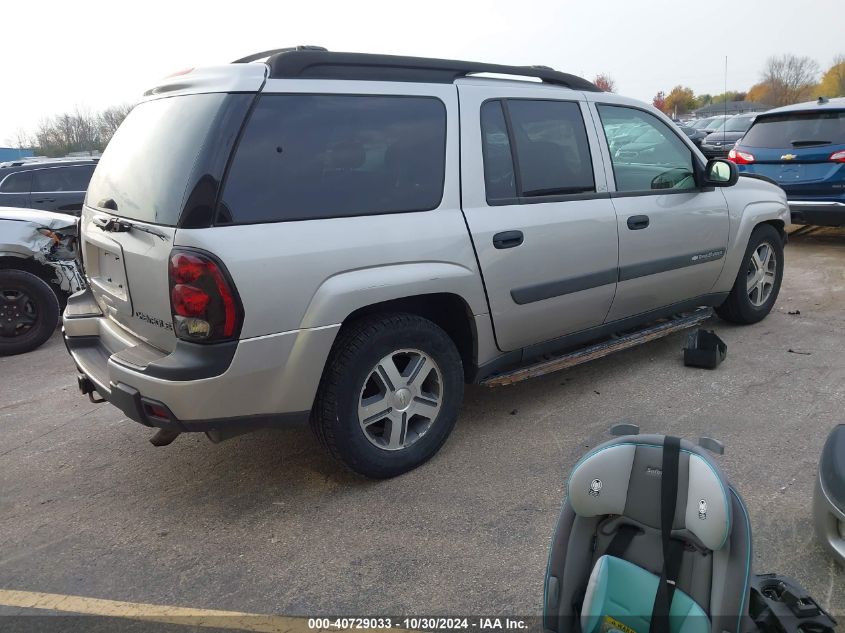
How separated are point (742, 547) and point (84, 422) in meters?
3.78

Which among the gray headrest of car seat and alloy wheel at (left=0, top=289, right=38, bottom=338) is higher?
the gray headrest of car seat

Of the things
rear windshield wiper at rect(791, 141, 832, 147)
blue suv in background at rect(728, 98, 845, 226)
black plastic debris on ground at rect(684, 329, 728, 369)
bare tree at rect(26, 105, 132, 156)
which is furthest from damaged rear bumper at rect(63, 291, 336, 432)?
bare tree at rect(26, 105, 132, 156)

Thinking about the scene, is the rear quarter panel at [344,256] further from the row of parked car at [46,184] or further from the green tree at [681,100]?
the green tree at [681,100]

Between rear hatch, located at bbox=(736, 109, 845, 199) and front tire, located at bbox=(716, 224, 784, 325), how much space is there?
3025 millimetres

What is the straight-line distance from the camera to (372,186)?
10.3ft

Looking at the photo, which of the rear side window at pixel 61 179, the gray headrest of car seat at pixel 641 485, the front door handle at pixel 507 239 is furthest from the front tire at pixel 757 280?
the rear side window at pixel 61 179

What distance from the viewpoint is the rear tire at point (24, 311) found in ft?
19.1

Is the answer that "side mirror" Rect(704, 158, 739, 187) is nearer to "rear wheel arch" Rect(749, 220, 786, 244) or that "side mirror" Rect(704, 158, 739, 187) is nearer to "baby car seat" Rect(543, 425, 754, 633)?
"rear wheel arch" Rect(749, 220, 786, 244)

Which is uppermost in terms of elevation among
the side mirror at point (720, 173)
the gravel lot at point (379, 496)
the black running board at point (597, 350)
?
the side mirror at point (720, 173)

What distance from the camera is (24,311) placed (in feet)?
19.4

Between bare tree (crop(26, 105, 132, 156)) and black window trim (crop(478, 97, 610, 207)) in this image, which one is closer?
black window trim (crop(478, 97, 610, 207))

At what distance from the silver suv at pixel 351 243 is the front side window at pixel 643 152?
0.03 m

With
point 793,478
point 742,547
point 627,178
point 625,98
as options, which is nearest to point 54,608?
point 742,547

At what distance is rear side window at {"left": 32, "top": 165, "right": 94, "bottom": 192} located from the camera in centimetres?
1051
